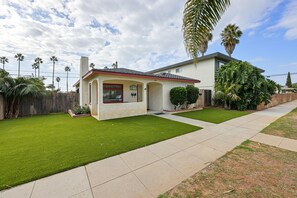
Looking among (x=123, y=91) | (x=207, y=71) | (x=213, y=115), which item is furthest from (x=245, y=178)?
(x=207, y=71)

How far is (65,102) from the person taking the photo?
12.1 meters

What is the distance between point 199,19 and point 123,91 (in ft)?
30.1

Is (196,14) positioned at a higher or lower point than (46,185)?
higher

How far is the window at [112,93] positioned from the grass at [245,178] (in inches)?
348

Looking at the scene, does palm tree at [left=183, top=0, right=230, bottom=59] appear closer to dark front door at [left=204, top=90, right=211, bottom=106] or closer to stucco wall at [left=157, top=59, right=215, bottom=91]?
dark front door at [left=204, top=90, right=211, bottom=106]

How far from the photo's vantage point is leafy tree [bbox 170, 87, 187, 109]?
11336 millimetres

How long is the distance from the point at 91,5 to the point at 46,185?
7.15m

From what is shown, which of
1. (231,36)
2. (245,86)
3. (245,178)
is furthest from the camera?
(231,36)

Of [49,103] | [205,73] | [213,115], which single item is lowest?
[213,115]

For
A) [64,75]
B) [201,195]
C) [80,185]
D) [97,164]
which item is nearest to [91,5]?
[97,164]

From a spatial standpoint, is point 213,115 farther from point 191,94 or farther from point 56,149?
point 56,149

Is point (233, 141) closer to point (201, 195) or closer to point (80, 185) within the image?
point (201, 195)

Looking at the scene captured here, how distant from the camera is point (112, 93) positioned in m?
10.9

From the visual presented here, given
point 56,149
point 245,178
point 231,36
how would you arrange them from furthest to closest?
point 231,36 → point 56,149 → point 245,178
